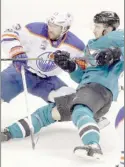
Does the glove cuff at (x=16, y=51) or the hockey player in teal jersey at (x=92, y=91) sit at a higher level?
the glove cuff at (x=16, y=51)

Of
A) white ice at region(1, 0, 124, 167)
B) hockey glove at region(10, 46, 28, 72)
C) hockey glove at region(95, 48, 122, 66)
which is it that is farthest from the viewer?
hockey glove at region(10, 46, 28, 72)

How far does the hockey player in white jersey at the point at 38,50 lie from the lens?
2.30m

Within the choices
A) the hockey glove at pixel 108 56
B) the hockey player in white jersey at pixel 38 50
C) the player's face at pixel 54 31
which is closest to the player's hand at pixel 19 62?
the hockey player in white jersey at pixel 38 50

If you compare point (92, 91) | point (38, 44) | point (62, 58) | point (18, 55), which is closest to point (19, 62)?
point (18, 55)

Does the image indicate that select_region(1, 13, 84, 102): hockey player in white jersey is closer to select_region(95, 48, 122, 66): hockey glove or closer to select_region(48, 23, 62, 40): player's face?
select_region(48, 23, 62, 40): player's face

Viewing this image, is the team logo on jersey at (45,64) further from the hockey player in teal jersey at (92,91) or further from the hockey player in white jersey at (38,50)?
the hockey player in teal jersey at (92,91)

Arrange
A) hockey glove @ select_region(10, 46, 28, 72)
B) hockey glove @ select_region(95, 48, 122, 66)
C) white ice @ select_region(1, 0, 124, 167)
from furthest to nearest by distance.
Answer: hockey glove @ select_region(10, 46, 28, 72) → hockey glove @ select_region(95, 48, 122, 66) → white ice @ select_region(1, 0, 124, 167)

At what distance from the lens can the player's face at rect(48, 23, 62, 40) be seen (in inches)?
90.5

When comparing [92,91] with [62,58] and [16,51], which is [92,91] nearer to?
[62,58]

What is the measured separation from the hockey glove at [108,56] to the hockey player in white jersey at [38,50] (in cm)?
33

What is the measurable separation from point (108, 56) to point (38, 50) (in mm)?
480

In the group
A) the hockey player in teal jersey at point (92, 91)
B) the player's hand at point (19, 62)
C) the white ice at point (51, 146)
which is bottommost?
the white ice at point (51, 146)

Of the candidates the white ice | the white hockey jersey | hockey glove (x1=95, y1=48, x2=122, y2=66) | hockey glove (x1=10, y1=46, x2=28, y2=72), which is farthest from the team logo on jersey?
hockey glove (x1=95, y1=48, x2=122, y2=66)

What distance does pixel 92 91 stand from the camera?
2041 mm
